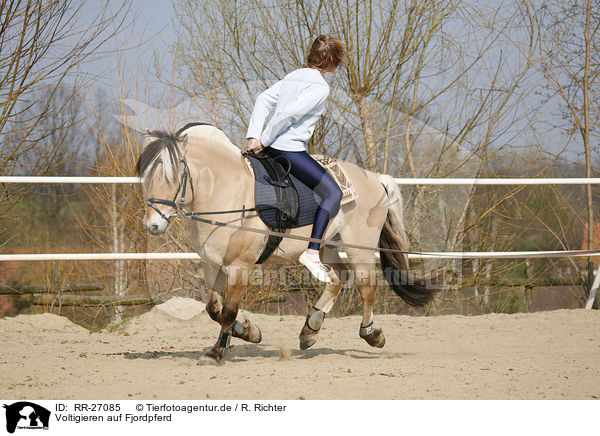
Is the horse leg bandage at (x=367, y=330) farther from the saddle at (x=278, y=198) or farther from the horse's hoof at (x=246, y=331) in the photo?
the saddle at (x=278, y=198)

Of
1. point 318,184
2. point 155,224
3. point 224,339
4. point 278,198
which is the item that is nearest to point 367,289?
point 318,184

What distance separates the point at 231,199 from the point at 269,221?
0.28 m

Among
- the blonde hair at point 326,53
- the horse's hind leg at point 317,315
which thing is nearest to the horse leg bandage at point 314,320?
the horse's hind leg at point 317,315

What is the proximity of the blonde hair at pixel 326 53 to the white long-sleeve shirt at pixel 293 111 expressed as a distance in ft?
0.19

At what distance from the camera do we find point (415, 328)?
5410 millimetres

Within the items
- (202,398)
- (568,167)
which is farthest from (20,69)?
(568,167)

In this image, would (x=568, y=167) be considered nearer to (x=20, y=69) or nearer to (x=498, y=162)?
(x=498, y=162)

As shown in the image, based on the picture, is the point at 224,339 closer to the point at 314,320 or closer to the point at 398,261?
the point at 314,320

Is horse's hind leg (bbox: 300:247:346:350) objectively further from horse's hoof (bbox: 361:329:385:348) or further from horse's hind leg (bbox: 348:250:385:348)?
horse's hoof (bbox: 361:329:385:348)
